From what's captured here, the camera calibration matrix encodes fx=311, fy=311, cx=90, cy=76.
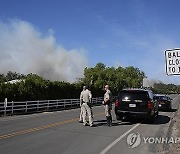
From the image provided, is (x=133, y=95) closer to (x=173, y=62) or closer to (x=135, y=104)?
(x=135, y=104)

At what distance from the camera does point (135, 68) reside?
120188mm

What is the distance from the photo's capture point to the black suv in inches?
652

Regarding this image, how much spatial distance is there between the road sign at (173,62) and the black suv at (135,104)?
15.3 feet

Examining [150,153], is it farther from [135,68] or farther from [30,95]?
[135,68]

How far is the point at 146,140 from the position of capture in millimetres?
11297

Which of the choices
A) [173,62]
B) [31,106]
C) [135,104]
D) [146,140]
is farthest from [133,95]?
[31,106]

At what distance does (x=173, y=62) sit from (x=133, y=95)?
502 centimetres

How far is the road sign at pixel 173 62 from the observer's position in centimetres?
1212

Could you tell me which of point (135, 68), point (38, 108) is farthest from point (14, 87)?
point (135, 68)

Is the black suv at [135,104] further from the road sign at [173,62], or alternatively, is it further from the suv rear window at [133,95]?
the road sign at [173,62]

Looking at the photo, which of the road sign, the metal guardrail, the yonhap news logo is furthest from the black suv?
the metal guardrail

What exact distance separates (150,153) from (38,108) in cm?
2015

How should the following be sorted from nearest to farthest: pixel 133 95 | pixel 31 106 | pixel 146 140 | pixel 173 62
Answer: pixel 146 140
pixel 173 62
pixel 133 95
pixel 31 106

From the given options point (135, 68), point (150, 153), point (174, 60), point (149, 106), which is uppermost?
point (135, 68)
